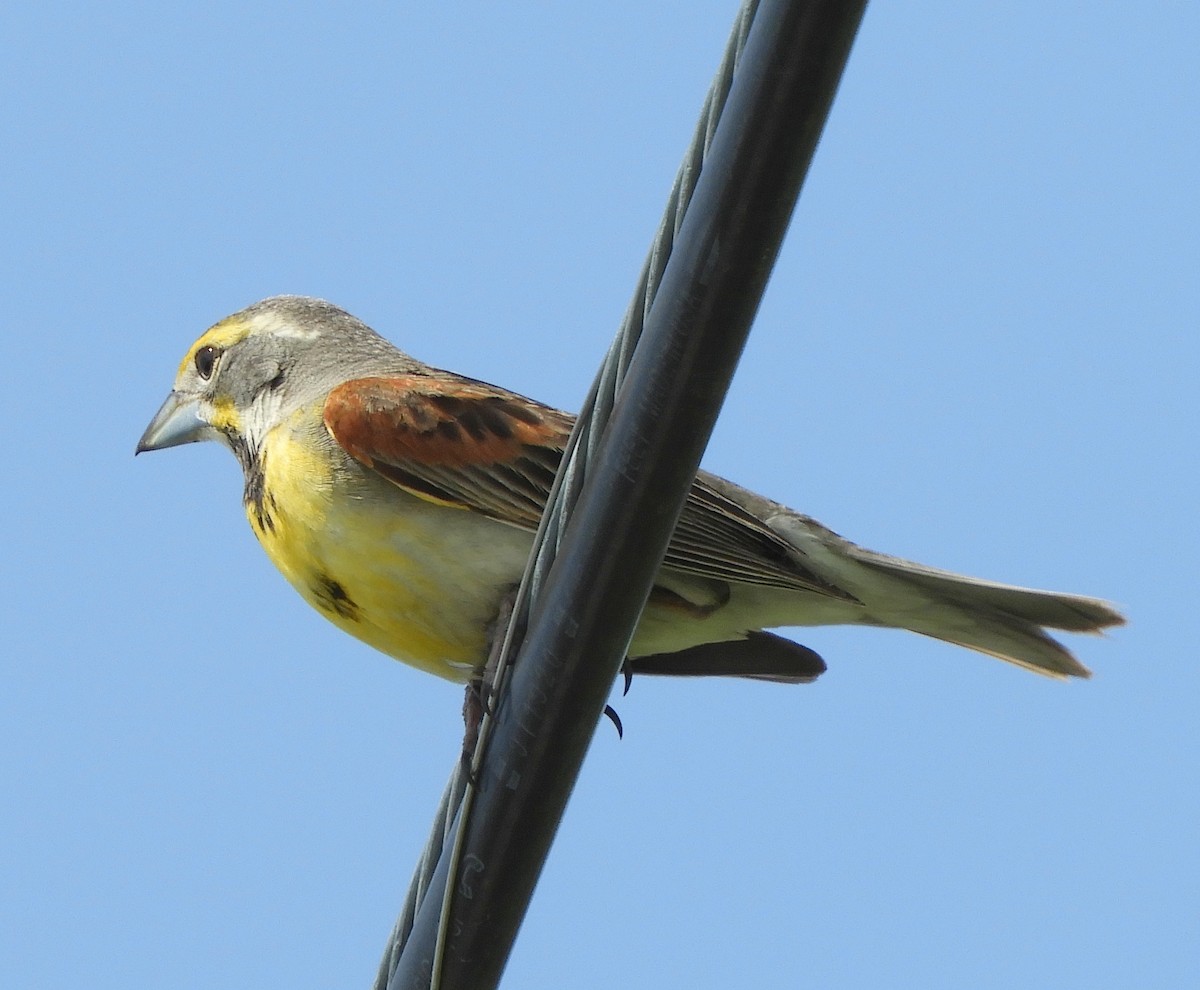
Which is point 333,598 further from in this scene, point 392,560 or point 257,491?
point 257,491

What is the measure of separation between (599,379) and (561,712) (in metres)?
0.62

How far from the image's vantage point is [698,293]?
8.98 ft

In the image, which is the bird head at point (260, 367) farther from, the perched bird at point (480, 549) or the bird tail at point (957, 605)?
the bird tail at point (957, 605)

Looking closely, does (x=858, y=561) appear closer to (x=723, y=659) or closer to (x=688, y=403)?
(x=723, y=659)

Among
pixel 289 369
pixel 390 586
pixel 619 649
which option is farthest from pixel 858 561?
pixel 619 649

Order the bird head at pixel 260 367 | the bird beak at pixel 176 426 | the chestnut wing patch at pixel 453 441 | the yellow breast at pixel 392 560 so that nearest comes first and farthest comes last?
the yellow breast at pixel 392 560, the chestnut wing patch at pixel 453 441, the bird head at pixel 260 367, the bird beak at pixel 176 426

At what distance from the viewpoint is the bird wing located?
4.87 metres

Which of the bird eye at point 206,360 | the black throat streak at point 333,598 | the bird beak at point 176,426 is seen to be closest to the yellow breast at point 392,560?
the black throat streak at point 333,598

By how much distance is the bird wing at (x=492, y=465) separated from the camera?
4.87m

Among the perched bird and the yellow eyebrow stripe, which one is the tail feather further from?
the yellow eyebrow stripe

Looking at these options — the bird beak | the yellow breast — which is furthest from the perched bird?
the bird beak

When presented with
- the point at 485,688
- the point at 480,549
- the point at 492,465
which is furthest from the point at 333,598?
the point at 485,688

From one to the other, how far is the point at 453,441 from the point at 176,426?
1812mm

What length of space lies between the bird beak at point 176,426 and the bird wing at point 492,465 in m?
1.23
